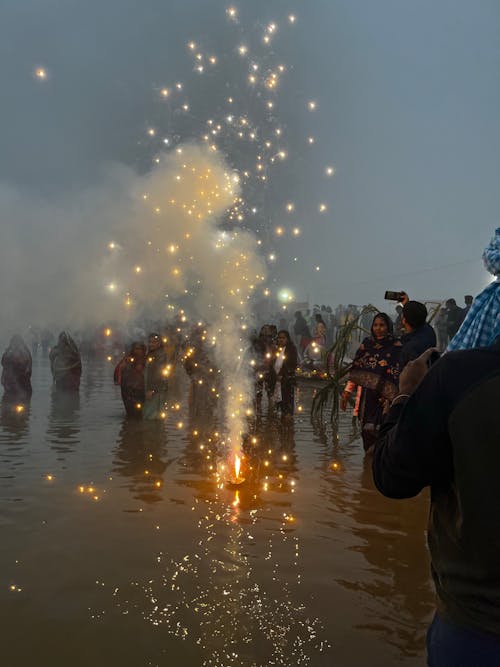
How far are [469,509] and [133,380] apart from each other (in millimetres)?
11056

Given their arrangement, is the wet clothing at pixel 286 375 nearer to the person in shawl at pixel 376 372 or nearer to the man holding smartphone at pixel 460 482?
the person in shawl at pixel 376 372

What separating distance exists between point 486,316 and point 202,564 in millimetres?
3307

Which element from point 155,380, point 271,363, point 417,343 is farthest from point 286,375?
point 417,343

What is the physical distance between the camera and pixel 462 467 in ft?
5.31

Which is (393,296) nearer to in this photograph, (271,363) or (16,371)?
(271,363)

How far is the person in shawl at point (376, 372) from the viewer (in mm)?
8328

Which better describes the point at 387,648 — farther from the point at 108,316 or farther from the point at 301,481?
the point at 108,316

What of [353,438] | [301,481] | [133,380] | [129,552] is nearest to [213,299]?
[133,380]

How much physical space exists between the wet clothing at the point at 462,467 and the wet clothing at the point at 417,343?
4.90 metres

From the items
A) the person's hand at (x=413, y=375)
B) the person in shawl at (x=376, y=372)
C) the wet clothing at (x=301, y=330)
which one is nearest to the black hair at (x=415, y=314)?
the person in shawl at (x=376, y=372)

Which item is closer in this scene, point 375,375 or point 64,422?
point 375,375

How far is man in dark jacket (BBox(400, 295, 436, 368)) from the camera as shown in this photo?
21.7ft

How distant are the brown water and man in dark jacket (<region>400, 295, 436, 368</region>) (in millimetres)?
1557

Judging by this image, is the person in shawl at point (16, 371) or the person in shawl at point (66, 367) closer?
the person in shawl at point (16, 371)
